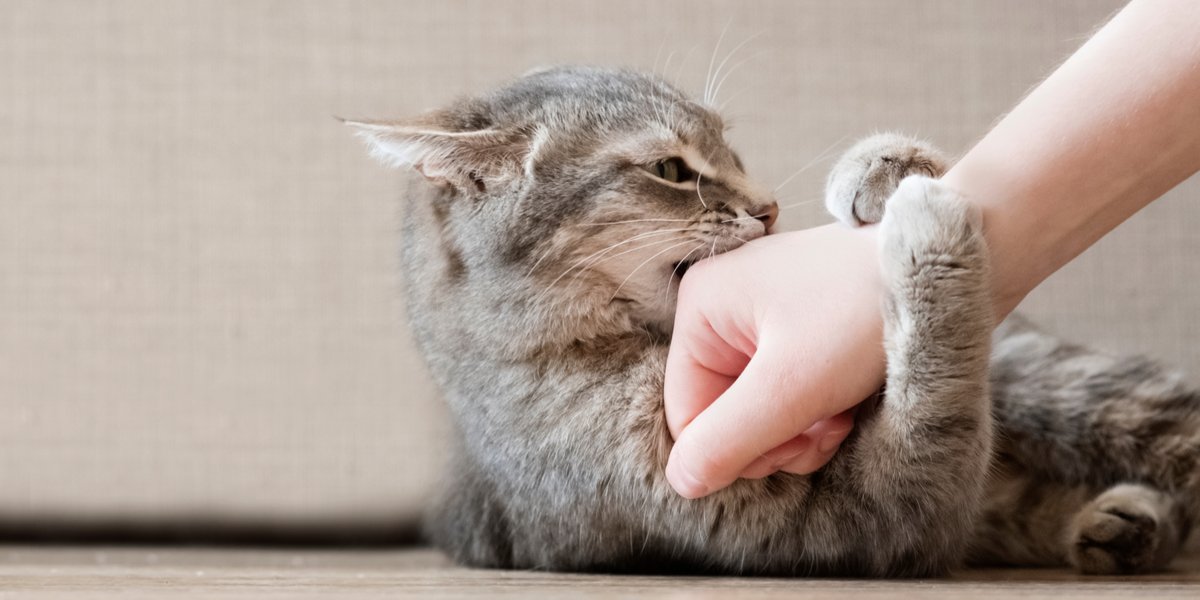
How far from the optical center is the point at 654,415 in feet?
3.59

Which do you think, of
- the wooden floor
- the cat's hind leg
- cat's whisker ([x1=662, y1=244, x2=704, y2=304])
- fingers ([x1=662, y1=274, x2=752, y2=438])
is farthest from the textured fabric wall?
fingers ([x1=662, y1=274, x2=752, y2=438])

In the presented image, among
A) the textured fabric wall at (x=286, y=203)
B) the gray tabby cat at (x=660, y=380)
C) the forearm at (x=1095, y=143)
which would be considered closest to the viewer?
the forearm at (x=1095, y=143)

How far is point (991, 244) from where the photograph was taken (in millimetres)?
929

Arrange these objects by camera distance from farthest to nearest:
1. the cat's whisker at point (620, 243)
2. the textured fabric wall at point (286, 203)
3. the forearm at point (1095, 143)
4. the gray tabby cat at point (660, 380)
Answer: the textured fabric wall at point (286, 203) < the cat's whisker at point (620, 243) < the gray tabby cat at point (660, 380) < the forearm at point (1095, 143)

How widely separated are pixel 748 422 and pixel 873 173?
30 cm

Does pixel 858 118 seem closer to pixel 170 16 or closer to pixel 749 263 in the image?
pixel 749 263

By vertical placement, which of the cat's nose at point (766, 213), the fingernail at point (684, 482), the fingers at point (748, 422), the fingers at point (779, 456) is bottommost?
the fingernail at point (684, 482)

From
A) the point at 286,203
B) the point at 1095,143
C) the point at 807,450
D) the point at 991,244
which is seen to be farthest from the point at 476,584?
the point at 286,203

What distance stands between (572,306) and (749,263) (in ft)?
0.77

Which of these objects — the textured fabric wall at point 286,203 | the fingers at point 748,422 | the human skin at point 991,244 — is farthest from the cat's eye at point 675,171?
the textured fabric wall at point 286,203

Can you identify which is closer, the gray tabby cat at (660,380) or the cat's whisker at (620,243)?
the gray tabby cat at (660,380)

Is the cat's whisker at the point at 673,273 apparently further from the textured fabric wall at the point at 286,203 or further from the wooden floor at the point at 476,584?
the textured fabric wall at the point at 286,203

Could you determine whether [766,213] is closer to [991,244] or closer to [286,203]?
[991,244]

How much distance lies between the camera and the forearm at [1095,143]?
0.87 metres
